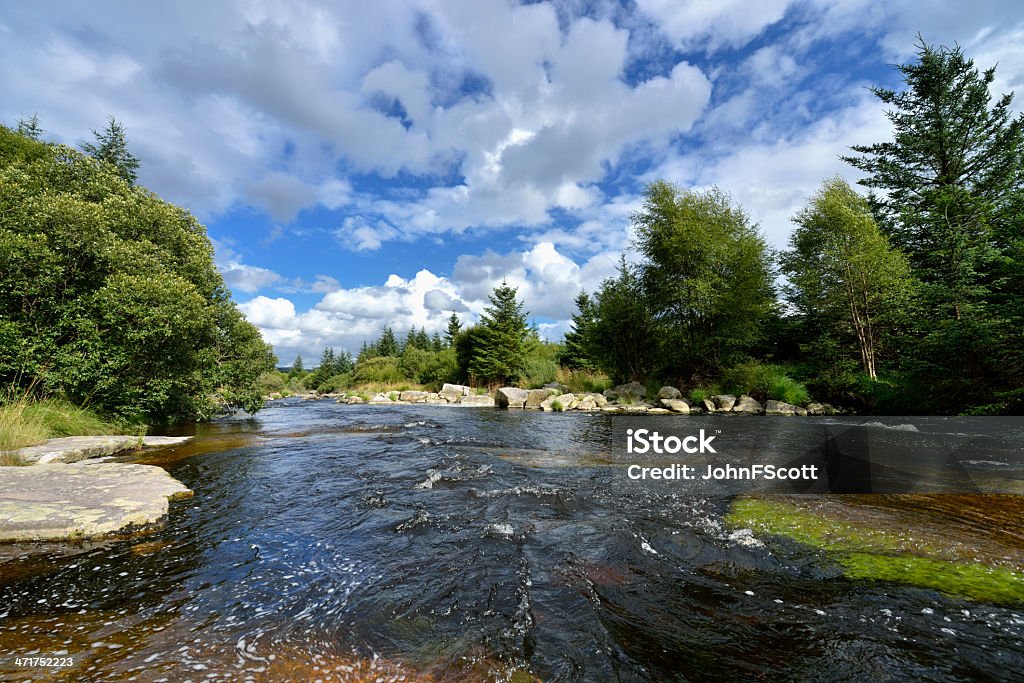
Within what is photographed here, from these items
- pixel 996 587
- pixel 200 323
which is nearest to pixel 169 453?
pixel 200 323

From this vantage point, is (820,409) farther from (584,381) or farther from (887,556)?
(887,556)

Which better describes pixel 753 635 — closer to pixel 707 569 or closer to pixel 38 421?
pixel 707 569

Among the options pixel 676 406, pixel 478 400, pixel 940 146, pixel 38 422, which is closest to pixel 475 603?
pixel 38 422

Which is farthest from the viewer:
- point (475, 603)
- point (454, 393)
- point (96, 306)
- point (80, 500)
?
point (454, 393)

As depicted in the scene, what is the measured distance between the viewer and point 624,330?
20578 millimetres

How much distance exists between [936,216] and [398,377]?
107ft

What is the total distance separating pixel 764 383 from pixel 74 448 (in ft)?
62.9

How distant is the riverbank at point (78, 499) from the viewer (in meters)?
3.27

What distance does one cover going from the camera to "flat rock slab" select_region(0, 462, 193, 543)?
327 centimetres

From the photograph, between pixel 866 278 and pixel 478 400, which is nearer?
pixel 866 278

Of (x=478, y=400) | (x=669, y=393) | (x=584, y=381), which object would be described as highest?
(x=584, y=381)

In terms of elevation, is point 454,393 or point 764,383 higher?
point 764,383

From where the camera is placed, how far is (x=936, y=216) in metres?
11.6

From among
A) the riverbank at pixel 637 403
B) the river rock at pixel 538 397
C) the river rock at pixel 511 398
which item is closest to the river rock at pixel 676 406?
the riverbank at pixel 637 403
